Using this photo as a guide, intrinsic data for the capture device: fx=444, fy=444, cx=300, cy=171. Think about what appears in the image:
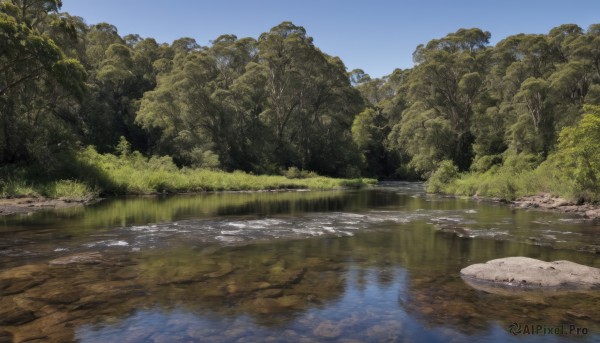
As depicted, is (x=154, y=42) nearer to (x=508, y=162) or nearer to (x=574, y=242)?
(x=508, y=162)

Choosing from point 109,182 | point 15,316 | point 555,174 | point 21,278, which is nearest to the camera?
point 15,316

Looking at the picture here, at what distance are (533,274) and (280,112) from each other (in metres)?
57.0

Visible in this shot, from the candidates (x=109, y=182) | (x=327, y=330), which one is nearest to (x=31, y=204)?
(x=109, y=182)

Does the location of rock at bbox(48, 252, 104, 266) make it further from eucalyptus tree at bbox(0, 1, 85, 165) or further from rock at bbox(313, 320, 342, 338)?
eucalyptus tree at bbox(0, 1, 85, 165)

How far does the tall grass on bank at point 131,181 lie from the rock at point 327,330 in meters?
24.8

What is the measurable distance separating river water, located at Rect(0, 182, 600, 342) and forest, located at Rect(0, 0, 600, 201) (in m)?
13.3

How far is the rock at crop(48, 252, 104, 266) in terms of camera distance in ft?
35.7

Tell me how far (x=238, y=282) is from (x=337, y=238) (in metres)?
6.47

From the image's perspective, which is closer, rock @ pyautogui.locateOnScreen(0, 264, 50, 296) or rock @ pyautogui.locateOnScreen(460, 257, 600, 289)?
rock @ pyautogui.locateOnScreen(0, 264, 50, 296)

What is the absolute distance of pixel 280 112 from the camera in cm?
6475

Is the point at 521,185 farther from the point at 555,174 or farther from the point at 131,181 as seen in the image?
the point at 131,181

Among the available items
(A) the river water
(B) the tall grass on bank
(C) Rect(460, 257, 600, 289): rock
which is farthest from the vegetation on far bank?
(B) the tall grass on bank

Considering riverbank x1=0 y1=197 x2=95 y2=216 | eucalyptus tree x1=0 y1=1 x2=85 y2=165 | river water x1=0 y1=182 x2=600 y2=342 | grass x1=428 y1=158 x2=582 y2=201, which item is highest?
eucalyptus tree x1=0 y1=1 x2=85 y2=165

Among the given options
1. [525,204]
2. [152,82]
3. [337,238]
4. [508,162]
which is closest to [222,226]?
[337,238]
